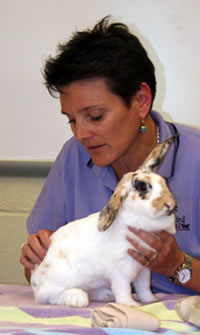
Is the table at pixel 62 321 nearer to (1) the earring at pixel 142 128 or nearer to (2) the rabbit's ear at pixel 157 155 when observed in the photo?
(2) the rabbit's ear at pixel 157 155

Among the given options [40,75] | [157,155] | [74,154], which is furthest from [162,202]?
[40,75]

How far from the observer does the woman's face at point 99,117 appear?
1.05 metres

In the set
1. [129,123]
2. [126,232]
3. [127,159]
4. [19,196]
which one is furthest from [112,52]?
[19,196]

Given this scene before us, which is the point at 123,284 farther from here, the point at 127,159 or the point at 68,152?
the point at 68,152

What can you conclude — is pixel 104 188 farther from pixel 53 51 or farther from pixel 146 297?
pixel 53 51

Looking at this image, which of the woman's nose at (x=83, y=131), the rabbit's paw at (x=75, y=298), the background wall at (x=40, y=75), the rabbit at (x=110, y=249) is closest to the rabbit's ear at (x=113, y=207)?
the rabbit at (x=110, y=249)

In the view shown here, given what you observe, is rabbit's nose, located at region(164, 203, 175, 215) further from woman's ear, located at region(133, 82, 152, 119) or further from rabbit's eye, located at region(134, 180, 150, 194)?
woman's ear, located at region(133, 82, 152, 119)

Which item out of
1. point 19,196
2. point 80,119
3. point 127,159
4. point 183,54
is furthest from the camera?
point 19,196

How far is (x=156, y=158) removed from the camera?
920mm

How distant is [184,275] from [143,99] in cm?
41

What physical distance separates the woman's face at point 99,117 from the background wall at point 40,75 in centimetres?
57

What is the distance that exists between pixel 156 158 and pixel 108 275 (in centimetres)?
23

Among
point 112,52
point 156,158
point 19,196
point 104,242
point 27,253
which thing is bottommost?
point 19,196

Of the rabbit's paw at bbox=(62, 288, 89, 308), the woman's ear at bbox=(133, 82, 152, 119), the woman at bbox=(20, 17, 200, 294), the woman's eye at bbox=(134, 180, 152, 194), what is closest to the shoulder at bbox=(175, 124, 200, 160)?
the woman at bbox=(20, 17, 200, 294)
